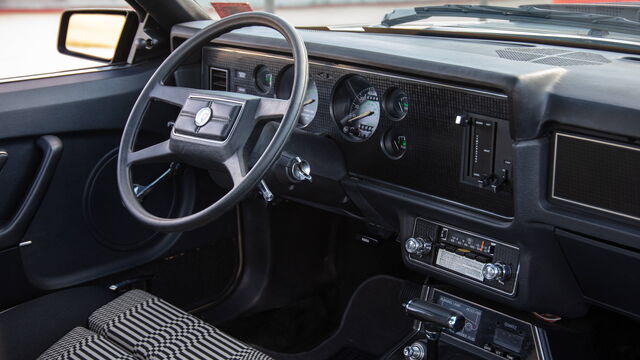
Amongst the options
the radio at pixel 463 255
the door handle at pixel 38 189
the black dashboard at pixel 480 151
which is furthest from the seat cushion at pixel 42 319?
the radio at pixel 463 255

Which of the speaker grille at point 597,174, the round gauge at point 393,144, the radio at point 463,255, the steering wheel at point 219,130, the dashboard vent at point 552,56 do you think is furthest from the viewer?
the round gauge at point 393,144

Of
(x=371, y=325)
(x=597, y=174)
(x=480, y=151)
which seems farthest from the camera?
(x=371, y=325)

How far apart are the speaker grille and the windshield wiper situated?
1.81 ft

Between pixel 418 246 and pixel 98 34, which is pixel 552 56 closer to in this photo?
pixel 418 246

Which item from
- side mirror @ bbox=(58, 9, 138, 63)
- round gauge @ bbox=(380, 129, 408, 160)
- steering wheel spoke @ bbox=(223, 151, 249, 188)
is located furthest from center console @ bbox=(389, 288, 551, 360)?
side mirror @ bbox=(58, 9, 138, 63)

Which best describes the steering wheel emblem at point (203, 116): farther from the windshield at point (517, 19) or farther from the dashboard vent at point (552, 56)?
the dashboard vent at point (552, 56)

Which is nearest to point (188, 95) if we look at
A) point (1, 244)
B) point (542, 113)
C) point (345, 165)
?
point (345, 165)

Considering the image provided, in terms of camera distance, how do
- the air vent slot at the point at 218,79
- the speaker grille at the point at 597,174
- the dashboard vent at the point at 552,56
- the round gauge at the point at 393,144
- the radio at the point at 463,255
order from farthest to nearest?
the air vent slot at the point at 218,79 < the round gauge at the point at 393,144 < the radio at the point at 463,255 < the dashboard vent at the point at 552,56 < the speaker grille at the point at 597,174

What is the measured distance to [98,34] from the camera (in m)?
2.83

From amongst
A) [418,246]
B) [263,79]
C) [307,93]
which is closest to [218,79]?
[263,79]

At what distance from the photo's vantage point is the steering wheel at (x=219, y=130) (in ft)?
5.41

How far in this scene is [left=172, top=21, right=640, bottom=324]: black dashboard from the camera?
159cm

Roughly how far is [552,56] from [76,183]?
1.62m

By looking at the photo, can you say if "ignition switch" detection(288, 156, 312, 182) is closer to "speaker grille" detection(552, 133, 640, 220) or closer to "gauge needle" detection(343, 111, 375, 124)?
"gauge needle" detection(343, 111, 375, 124)
